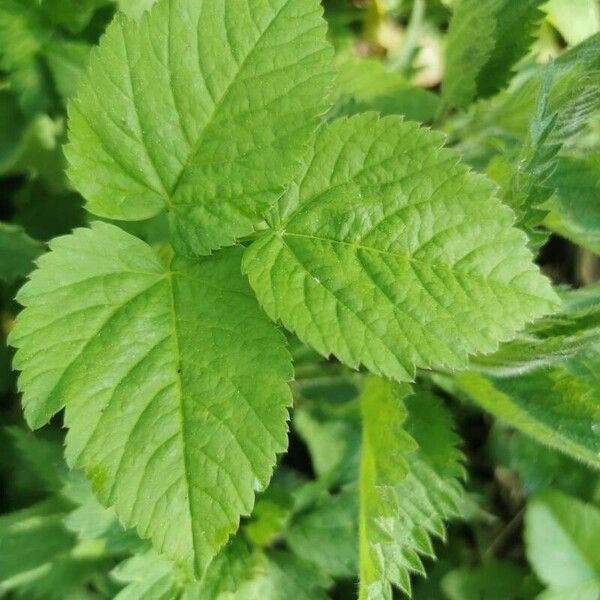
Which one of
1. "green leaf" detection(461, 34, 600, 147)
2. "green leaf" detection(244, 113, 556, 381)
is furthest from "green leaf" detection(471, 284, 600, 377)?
"green leaf" detection(461, 34, 600, 147)

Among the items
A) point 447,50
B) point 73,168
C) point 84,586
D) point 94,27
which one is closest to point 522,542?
point 84,586

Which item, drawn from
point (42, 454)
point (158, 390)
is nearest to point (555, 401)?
point (158, 390)

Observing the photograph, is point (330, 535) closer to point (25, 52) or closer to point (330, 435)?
point (330, 435)

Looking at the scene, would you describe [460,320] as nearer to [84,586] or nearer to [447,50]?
[447,50]

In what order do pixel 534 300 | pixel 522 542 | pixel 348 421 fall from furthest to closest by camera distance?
pixel 522 542
pixel 348 421
pixel 534 300

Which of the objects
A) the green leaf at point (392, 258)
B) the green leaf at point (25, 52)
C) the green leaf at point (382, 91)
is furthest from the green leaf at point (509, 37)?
the green leaf at point (25, 52)

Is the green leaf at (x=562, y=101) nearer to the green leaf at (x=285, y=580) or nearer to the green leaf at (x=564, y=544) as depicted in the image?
the green leaf at (x=564, y=544)
